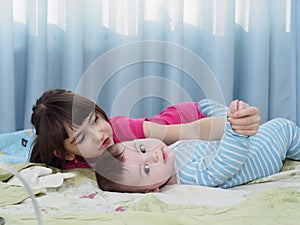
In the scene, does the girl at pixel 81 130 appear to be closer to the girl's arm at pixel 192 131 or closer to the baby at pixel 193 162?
the girl's arm at pixel 192 131

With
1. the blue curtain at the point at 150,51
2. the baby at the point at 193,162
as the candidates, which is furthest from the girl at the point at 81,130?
the blue curtain at the point at 150,51

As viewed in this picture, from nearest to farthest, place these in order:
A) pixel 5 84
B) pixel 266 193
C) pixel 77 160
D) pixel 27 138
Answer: pixel 266 193, pixel 77 160, pixel 27 138, pixel 5 84

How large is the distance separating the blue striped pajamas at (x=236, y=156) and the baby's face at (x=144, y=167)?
0.06 metres

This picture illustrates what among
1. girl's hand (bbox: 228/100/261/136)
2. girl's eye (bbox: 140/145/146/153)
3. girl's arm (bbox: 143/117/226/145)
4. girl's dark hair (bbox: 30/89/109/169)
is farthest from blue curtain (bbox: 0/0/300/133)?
girl's hand (bbox: 228/100/261/136)

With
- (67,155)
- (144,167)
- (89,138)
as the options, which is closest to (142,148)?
(144,167)

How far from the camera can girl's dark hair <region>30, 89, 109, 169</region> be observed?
1389 millimetres

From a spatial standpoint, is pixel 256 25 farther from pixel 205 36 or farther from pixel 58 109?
pixel 58 109

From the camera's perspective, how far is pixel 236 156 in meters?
1.23

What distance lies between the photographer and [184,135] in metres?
1.56

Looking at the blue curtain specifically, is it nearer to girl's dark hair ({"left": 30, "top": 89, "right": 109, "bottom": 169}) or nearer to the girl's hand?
girl's dark hair ({"left": 30, "top": 89, "right": 109, "bottom": 169})

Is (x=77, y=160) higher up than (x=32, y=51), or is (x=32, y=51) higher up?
(x=32, y=51)

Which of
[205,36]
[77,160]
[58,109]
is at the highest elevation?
[205,36]

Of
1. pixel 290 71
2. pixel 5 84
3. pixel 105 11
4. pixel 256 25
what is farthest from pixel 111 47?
pixel 290 71

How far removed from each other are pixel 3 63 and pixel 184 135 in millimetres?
984
